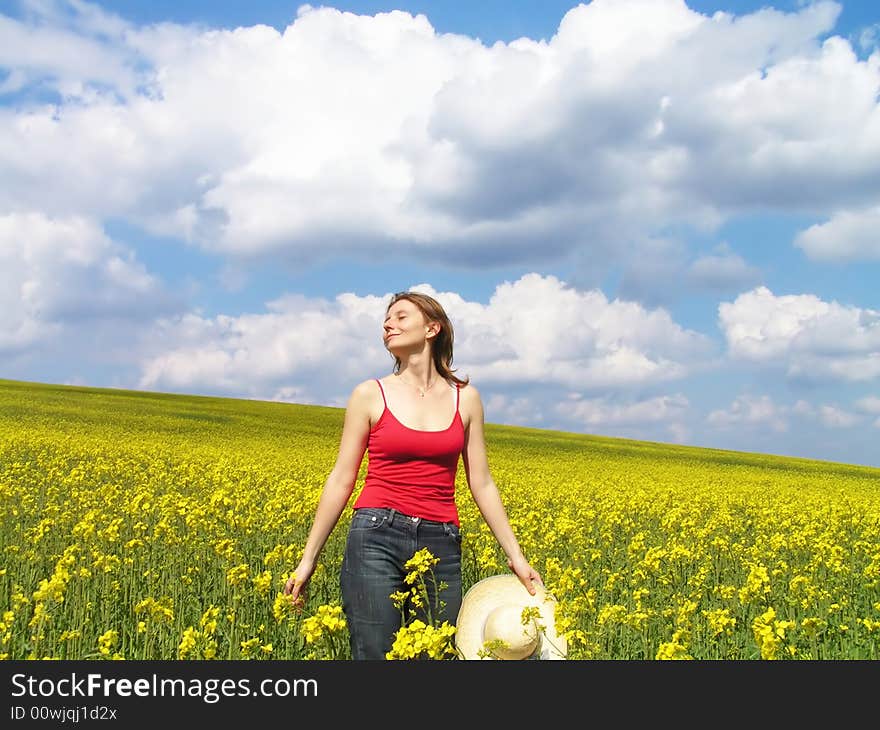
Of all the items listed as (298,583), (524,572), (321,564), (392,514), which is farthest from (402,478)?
(321,564)

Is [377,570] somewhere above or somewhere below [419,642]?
above

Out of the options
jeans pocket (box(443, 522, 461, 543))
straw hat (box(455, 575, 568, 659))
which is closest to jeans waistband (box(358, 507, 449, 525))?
jeans pocket (box(443, 522, 461, 543))

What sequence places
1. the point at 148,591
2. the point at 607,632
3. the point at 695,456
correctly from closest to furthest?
the point at 607,632 → the point at 148,591 → the point at 695,456

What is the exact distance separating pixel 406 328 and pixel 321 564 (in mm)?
3454

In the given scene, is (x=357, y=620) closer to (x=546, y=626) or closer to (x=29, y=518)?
(x=546, y=626)

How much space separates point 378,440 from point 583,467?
24.4 meters

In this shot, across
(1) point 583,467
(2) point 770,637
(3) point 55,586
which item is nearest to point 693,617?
(2) point 770,637

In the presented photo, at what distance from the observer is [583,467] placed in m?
27.5

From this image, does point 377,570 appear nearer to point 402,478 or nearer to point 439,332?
point 402,478

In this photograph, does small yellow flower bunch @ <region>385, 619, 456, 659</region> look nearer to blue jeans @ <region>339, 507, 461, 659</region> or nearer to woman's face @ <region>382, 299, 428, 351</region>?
blue jeans @ <region>339, 507, 461, 659</region>

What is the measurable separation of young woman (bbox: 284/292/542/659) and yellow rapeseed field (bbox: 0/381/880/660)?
0.25 m

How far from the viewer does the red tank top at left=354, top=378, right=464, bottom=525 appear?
3.81 m

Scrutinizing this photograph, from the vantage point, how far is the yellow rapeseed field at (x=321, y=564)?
4.70 meters

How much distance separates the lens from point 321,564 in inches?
Result: 268
